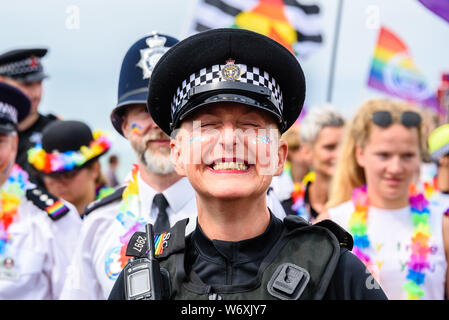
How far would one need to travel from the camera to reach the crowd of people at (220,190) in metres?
2.16

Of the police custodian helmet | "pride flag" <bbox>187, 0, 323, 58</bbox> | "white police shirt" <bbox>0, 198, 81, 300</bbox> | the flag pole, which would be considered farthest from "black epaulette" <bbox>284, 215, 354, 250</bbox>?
the flag pole

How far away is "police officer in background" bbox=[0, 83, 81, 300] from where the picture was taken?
4098mm

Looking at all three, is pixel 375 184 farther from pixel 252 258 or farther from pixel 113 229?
pixel 252 258

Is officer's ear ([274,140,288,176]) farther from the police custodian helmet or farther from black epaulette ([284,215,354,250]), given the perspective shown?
the police custodian helmet

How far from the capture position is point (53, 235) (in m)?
4.26

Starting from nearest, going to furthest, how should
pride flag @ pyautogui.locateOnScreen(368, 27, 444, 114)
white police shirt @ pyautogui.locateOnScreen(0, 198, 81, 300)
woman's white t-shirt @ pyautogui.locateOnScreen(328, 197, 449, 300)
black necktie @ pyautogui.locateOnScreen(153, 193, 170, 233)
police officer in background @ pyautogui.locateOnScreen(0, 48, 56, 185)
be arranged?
1. black necktie @ pyautogui.locateOnScreen(153, 193, 170, 233)
2. woman's white t-shirt @ pyautogui.locateOnScreen(328, 197, 449, 300)
3. white police shirt @ pyautogui.locateOnScreen(0, 198, 81, 300)
4. police officer in background @ pyautogui.locateOnScreen(0, 48, 56, 185)
5. pride flag @ pyautogui.locateOnScreen(368, 27, 444, 114)

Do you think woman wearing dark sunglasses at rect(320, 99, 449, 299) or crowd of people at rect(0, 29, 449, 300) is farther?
woman wearing dark sunglasses at rect(320, 99, 449, 299)

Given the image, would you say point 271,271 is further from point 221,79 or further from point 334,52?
point 334,52

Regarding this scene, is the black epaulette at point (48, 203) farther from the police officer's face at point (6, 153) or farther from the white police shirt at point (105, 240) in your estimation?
the white police shirt at point (105, 240)

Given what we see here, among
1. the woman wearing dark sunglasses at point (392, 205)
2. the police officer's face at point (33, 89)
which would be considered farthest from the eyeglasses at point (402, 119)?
the police officer's face at point (33, 89)

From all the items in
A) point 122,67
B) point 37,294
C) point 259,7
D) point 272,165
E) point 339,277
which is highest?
point 259,7

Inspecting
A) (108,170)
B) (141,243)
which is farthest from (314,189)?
(108,170)

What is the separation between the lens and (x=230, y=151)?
2135 millimetres

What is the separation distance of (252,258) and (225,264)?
9 centimetres
